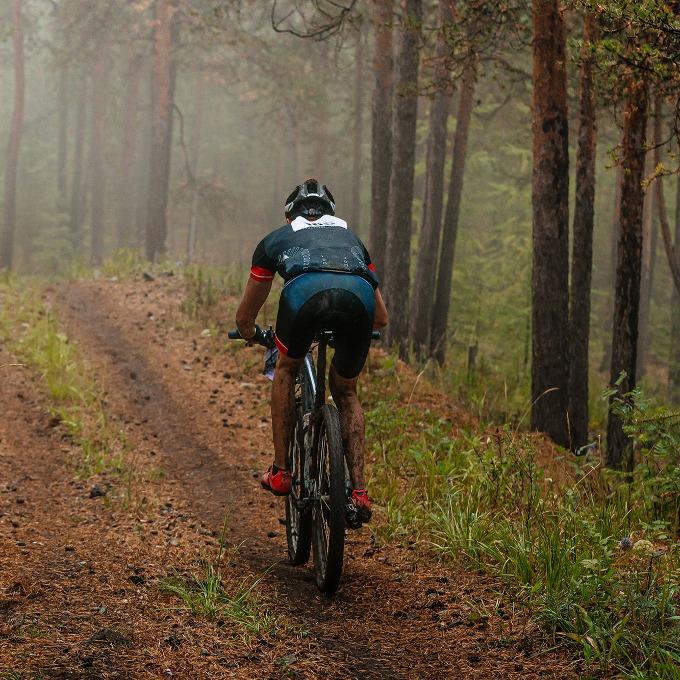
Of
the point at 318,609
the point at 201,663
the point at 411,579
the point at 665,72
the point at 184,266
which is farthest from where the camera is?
the point at 184,266

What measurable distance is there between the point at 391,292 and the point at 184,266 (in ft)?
26.2

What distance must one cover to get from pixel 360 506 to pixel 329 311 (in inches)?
50.2

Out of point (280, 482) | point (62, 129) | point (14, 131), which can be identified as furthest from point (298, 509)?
point (62, 129)

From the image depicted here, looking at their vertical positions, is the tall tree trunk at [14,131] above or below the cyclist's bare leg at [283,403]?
above

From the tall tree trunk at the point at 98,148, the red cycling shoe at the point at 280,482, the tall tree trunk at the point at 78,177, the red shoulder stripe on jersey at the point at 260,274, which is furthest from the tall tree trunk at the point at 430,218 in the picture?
the tall tree trunk at the point at 78,177

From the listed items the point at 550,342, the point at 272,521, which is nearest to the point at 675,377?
the point at 550,342

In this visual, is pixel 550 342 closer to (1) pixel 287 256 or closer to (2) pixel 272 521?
(2) pixel 272 521

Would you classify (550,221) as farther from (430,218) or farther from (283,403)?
(430,218)

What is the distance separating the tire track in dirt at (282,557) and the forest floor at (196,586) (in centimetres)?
2

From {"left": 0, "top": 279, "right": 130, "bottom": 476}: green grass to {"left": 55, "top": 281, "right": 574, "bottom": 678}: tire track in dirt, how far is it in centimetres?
32

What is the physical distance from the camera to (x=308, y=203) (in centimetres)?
554

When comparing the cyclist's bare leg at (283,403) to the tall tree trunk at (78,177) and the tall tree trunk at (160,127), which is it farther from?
the tall tree trunk at (78,177)

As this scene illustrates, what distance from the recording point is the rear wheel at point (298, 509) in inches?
217

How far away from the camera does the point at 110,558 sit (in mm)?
5520
